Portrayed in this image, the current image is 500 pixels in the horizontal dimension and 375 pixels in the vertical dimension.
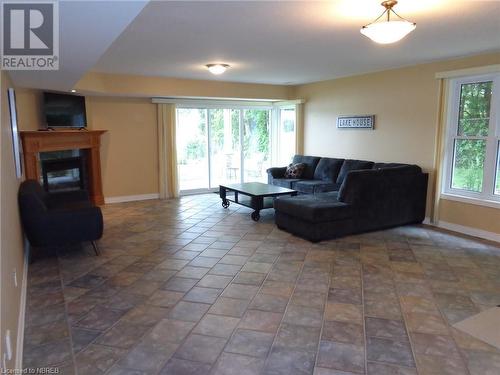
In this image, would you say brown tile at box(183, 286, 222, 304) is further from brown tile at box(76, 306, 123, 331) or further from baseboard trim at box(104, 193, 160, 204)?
baseboard trim at box(104, 193, 160, 204)

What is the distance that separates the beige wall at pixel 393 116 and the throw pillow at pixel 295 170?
59 centimetres

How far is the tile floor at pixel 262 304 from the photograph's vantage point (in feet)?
7.49

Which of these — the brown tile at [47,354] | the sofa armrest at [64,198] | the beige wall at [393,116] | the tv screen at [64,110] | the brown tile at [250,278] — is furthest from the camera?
the tv screen at [64,110]

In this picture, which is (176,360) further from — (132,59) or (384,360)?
(132,59)

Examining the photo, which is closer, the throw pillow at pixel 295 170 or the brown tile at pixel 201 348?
the brown tile at pixel 201 348

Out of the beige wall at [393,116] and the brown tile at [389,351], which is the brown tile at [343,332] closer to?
the brown tile at [389,351]

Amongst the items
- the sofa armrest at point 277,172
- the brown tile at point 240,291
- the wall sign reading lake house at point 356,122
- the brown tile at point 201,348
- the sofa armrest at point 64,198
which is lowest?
the brown tile at point 201,348

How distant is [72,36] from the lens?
7.76ft

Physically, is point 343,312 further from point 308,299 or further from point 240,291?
point 240,291

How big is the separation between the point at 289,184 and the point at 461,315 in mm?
4275

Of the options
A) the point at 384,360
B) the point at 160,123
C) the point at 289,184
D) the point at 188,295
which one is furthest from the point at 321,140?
the point at 384,360

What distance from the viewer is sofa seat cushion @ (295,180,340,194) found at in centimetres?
627

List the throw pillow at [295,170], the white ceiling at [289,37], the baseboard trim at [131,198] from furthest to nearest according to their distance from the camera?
the throw pillow at [295,170]
the baseboard trim at [131,198]
the white ceiling at [289,37]

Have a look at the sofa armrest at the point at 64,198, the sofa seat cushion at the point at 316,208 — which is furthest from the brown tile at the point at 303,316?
the sofa armrest at the point at 64,198
